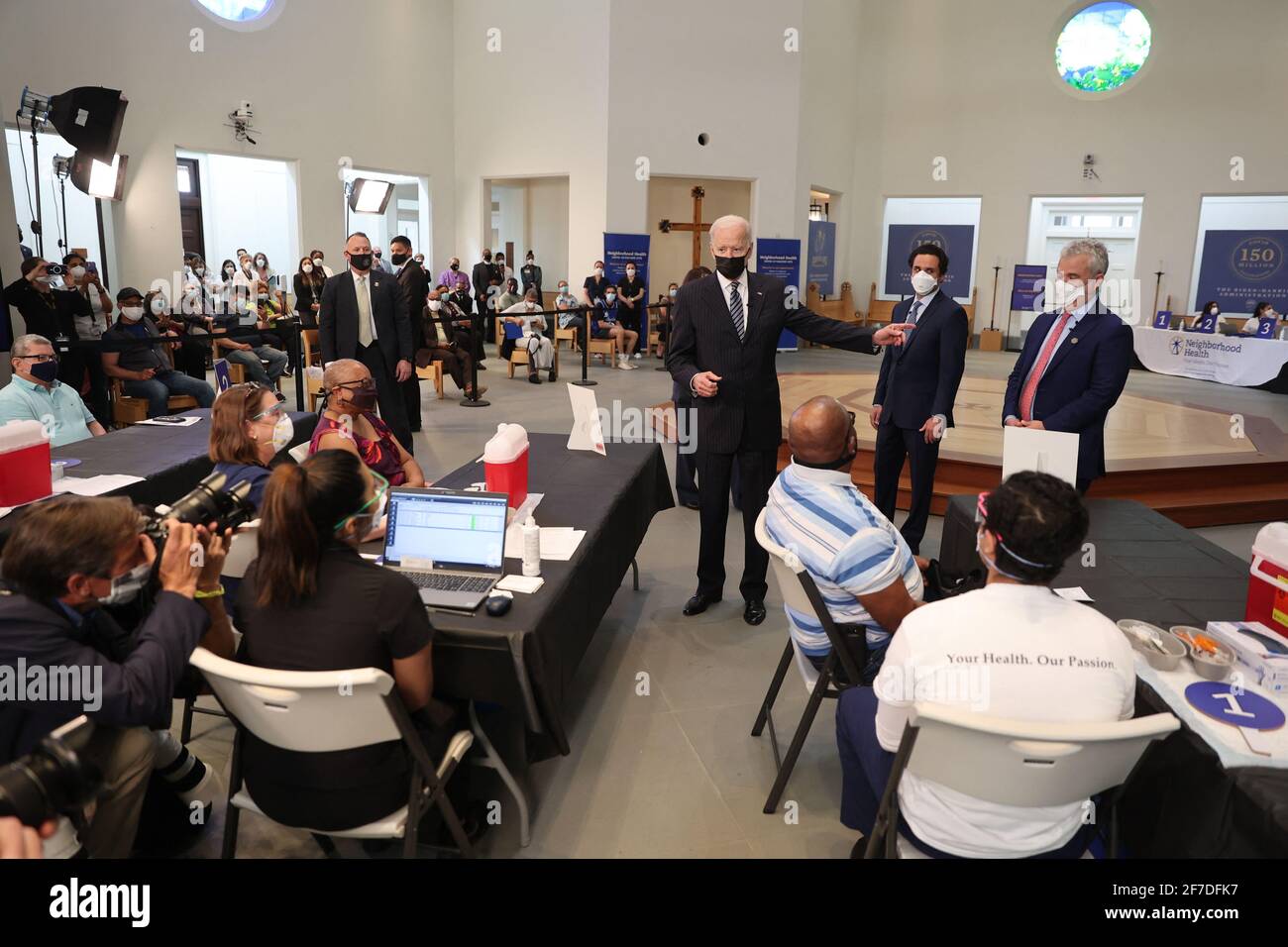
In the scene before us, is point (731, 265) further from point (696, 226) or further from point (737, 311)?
point (696, 226)

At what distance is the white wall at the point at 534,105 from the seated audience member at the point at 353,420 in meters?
10.0

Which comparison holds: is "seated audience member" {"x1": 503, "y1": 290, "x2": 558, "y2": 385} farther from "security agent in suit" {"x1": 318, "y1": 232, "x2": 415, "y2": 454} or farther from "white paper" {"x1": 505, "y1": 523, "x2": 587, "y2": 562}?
"white paper" {"x1": 505, "y1": 523, "x2": 587, "y2": 562}

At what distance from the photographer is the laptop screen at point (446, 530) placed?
236cm

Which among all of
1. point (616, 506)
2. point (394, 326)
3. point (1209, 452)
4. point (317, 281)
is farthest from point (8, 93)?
point (1209, 452)

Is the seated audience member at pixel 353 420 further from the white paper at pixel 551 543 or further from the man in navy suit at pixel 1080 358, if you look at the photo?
the man in navy suit at pixel 1080 358

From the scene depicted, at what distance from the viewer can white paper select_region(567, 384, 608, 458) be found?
3.50 m

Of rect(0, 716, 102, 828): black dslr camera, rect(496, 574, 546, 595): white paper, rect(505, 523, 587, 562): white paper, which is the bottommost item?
rect(0, 716, 102, 828): black dslr camera

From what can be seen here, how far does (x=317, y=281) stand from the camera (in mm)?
10703

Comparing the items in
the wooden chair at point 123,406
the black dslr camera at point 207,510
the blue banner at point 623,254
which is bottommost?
the wooden chair at point 123,406

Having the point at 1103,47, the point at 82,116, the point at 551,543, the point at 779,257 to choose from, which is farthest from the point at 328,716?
the point at 1103,47

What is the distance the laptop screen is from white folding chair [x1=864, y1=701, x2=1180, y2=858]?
120 cm

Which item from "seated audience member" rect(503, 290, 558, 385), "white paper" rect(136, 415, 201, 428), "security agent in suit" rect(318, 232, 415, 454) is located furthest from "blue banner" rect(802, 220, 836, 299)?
"white paper" rect(136, 415, 201, 428)

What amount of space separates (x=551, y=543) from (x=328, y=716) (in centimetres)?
102

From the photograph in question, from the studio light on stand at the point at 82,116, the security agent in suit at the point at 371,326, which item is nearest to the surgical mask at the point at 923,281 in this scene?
the security agent in suit at the point at 371,326
